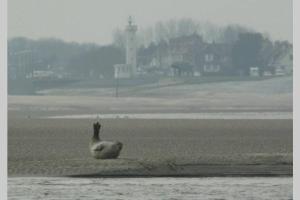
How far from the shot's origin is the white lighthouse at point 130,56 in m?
108

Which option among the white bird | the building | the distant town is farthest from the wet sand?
the building

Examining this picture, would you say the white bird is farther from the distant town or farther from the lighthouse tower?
the lighthouse tower

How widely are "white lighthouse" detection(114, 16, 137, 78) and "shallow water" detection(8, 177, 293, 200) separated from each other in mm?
87046

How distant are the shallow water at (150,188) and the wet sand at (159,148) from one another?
0.95 m

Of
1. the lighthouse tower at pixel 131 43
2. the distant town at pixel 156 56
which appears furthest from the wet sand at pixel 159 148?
the lighthouse tower at pixel 131 43

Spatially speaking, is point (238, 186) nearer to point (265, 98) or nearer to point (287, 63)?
point (265, 98)

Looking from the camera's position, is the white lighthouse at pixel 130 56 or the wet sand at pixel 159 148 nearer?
the wet sand at pixel 159 148

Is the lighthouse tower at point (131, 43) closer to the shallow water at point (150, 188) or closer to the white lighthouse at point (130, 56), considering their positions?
the white lighthouse at point (130, 56)

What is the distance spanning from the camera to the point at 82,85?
9512 centimetres

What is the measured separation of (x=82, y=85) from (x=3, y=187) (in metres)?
80.0

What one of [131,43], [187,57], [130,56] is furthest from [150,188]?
[131,43]

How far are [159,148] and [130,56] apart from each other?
85.1m

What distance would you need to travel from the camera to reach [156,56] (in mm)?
116625

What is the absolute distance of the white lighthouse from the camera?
108 metres
